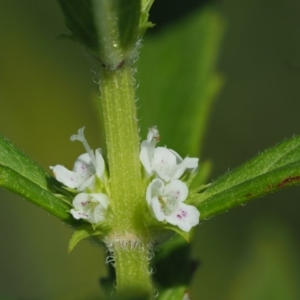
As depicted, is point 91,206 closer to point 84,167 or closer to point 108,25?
point 84,167

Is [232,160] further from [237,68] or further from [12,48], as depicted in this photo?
[12,48]

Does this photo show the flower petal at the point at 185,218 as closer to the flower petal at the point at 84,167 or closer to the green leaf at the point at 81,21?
the flower petal at the point at 84,167

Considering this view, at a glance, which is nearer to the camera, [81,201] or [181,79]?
[81,201]

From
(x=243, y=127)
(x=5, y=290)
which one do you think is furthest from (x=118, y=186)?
(x=243, y=127)

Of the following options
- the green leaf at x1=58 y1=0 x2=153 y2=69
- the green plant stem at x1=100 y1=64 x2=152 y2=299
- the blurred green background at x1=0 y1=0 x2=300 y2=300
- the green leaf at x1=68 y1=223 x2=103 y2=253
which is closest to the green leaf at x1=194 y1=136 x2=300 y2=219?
the green plant stem at x1=100 y1=64 x2=152 y2=299

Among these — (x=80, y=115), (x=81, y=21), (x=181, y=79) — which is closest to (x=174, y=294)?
(x=181, y=79)

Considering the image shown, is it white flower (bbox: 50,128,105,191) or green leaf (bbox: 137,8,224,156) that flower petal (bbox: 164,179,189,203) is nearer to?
white flower (bbox: 50,128,105,191)

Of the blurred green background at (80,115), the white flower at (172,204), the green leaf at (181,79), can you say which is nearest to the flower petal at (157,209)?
the white flower at (172,204)
